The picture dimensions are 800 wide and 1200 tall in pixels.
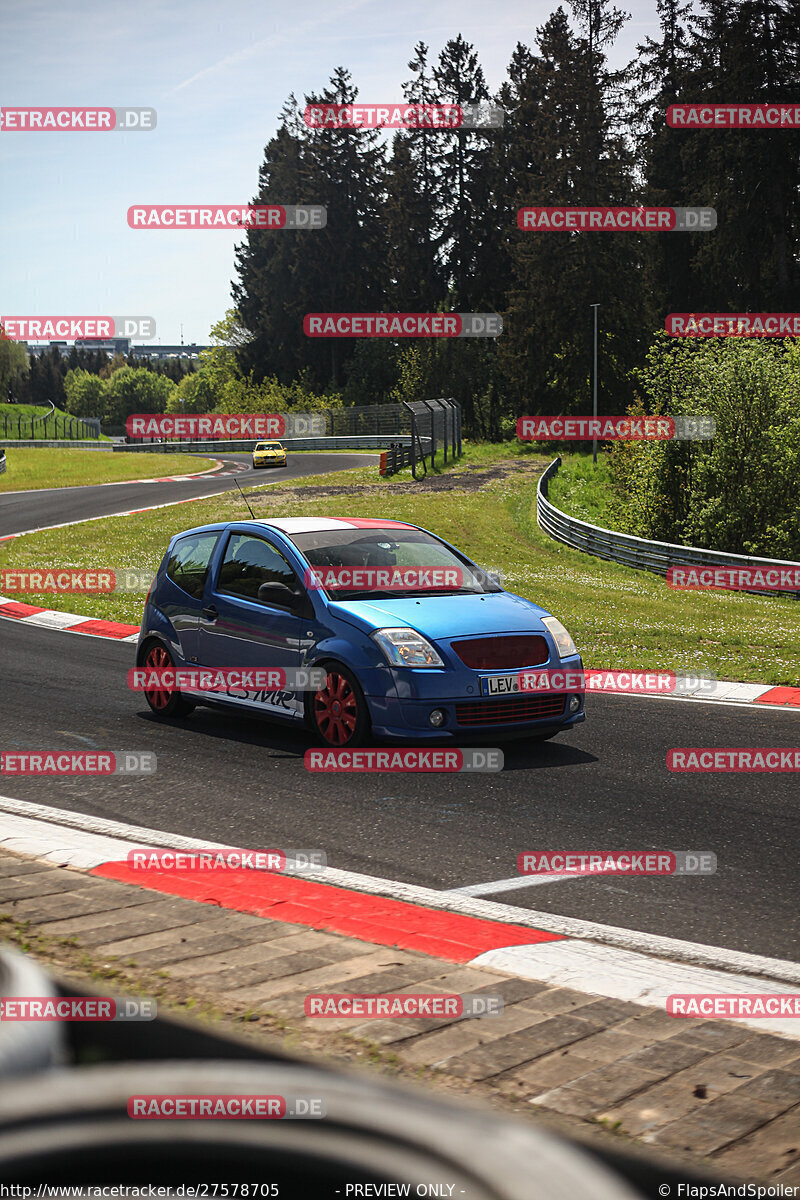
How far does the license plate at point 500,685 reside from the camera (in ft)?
29.3

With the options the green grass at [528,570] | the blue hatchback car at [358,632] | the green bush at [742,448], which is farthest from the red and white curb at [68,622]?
the green bush at [742,448]

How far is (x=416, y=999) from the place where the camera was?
13.7ft

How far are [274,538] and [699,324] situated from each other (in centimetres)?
5119

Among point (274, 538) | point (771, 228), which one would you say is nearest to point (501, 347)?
point (771, 228)

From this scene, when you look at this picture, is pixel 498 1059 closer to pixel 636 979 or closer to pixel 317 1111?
pixel 636 979

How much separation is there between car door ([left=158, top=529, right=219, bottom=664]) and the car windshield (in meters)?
1.03

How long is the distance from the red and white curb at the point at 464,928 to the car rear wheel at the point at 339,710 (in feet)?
7.50

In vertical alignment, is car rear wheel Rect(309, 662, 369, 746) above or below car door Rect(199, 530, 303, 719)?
below

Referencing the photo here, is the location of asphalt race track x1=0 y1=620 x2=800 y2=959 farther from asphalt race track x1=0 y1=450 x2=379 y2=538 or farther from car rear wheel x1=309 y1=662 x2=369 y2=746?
asphalt race track x1=0 y1=450 x2=379 y2=538

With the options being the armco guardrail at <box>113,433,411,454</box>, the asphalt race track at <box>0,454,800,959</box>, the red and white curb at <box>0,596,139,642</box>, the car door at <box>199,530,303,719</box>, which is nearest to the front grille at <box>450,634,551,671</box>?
the asphalt race track at <box>0,454,800,959</box>

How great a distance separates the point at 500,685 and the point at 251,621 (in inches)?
85.8

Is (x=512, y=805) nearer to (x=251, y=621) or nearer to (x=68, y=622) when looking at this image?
(x=251, y=621)

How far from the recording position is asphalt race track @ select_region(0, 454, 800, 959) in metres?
6.02

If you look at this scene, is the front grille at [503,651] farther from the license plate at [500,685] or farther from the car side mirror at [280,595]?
the car side mirror at [280,595]
